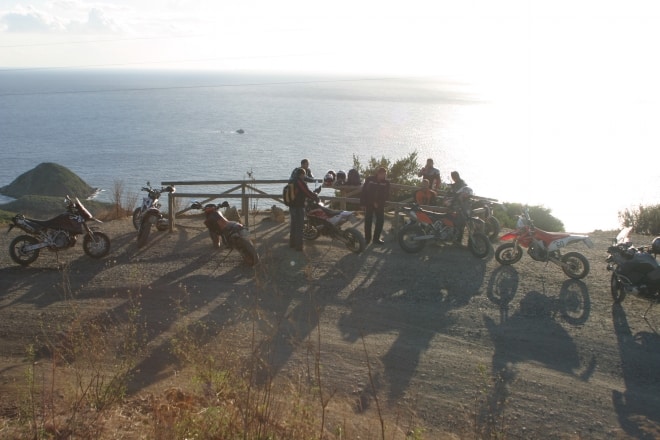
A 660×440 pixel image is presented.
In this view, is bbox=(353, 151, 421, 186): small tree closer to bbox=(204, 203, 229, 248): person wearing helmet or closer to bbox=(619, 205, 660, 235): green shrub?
bbox=(619, 205, 660, 235): green shrub

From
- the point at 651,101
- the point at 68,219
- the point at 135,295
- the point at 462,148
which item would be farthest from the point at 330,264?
the point at 651,101

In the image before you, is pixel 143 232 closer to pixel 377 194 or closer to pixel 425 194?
pixel 377 194

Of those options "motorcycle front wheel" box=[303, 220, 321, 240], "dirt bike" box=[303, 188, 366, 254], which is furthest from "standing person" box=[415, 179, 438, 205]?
"motorcycle front wheel" box=[303, 220, 321, 240]

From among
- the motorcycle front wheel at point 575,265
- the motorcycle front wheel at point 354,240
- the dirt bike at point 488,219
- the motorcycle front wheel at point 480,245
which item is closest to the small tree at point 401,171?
the dirt bike at point 488,219

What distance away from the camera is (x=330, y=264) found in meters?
11.1

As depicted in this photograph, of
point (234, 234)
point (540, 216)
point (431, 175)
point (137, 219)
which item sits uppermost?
point (431, 175)

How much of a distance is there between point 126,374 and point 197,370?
0.74 metres

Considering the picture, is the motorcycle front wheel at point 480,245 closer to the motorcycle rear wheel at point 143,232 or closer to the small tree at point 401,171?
the motorcycle rear wheel at point 143,232

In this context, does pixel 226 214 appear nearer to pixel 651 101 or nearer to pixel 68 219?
pixel 68 219

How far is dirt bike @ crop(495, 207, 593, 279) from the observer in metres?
10.3

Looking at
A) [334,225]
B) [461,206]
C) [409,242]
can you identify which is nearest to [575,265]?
[461,206]

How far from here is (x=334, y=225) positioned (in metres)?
11.9

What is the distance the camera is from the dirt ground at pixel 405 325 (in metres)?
6.15

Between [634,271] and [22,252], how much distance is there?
9.47 meters
